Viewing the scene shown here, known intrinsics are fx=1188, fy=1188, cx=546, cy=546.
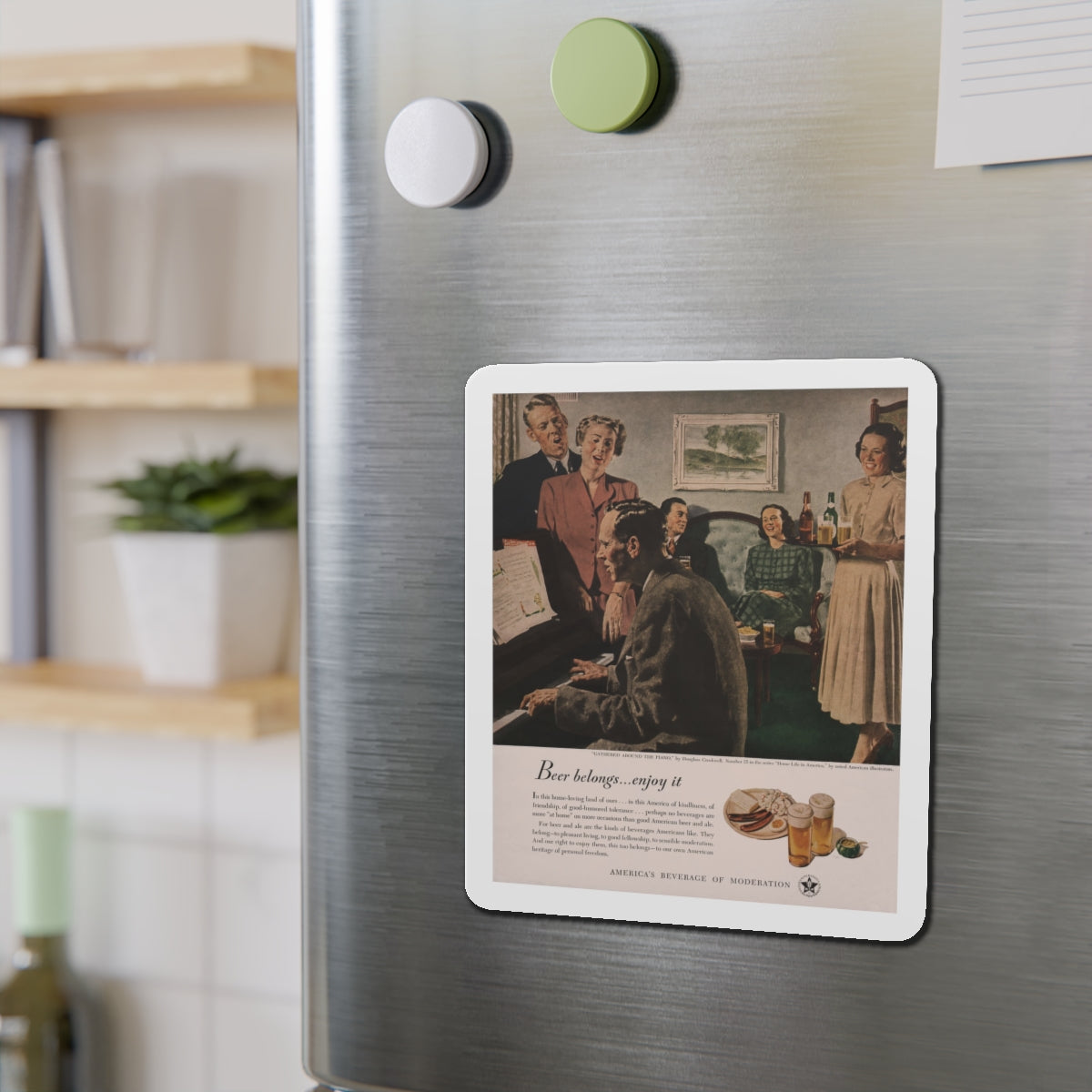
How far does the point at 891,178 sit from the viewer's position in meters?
0.42

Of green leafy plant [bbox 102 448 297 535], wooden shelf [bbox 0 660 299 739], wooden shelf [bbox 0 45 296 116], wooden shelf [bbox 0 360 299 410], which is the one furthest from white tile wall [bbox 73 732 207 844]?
wooden shelf [bbox 0 45 296 116]

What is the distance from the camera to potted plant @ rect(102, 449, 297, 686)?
3.36 ft

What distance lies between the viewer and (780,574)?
440 millimetres

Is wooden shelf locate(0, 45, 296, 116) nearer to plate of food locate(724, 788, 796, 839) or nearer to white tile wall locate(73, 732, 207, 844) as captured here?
white tile wall locate(73, 732, 207, 844)

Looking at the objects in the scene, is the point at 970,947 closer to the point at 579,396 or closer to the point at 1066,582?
the point at 1066,582

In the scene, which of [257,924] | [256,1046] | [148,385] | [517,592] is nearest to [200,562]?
[148,385]

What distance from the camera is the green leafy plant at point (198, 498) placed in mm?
1022

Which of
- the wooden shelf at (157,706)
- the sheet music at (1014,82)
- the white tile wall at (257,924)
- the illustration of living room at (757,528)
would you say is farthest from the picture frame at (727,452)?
the white tile wall at (257,924)

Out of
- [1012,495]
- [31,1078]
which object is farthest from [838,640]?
[31,1078]

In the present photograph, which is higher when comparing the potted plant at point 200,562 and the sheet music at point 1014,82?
the sheet music at point 1014,82

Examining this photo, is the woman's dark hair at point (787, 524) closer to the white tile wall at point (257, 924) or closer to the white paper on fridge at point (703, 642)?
the white paper on fridge at point (703, 642)

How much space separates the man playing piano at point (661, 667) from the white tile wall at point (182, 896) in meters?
0.75

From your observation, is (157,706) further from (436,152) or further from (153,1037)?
(436,152)

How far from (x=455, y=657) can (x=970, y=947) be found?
219mm
